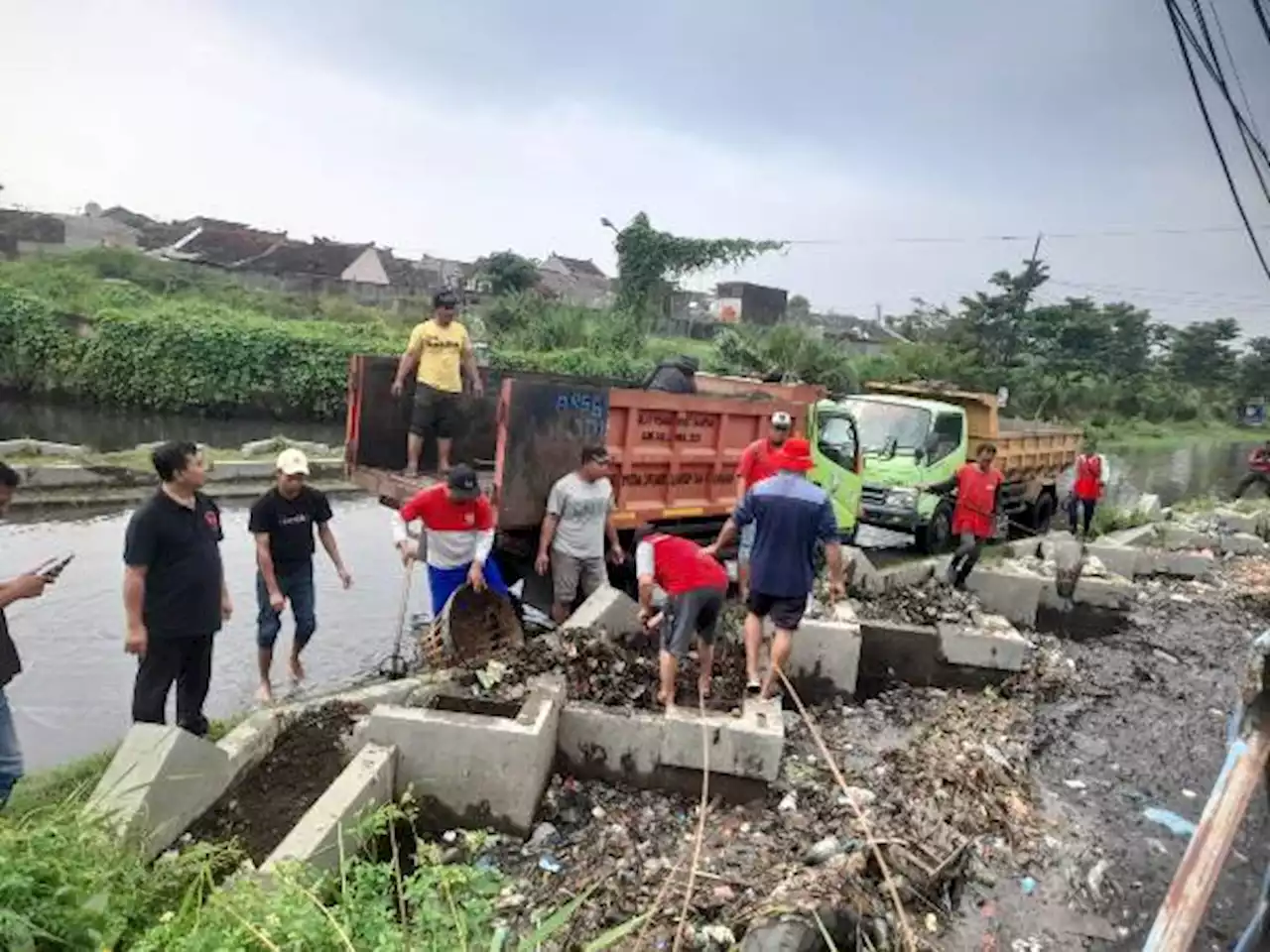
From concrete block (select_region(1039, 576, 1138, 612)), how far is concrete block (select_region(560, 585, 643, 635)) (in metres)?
5.32

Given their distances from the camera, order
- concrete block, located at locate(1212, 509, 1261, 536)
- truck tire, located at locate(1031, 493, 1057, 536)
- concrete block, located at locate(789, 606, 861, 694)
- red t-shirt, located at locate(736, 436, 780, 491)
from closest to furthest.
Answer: concrete block, located at locate(789, 606, 861, 694) < red t-shirt, located at locate(736, 436, 780, 491) < truck tire, located at locate(1031, 493, 1057, 536) < concrete block, located at locate(1212, 509, 1261, 536)

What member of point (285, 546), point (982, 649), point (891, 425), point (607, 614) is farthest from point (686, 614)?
point (891, 425)

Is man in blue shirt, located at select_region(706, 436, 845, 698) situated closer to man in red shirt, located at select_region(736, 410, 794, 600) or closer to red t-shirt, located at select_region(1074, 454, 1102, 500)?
man in red shirt, located at select_region(736, 410, 794, 600)

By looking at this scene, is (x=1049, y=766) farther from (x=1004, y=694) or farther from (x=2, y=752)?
(x=2, y=752)

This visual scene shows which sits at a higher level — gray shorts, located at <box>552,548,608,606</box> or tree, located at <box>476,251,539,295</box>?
tree, located at <box>476,251,539,295</box>

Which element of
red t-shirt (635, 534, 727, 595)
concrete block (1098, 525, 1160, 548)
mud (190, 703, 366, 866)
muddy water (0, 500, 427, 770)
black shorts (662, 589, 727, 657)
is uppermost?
red t-shirt (635, 534, 727, 595)

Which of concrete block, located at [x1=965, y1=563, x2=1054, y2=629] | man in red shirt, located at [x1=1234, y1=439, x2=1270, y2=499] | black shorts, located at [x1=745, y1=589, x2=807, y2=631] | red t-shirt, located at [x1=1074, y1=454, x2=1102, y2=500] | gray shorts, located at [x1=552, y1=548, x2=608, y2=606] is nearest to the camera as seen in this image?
black shorts, located at [x1=745, y1=589, x2=807, y2=631]

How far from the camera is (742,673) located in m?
5.94

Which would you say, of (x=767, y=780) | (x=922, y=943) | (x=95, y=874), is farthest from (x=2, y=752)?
(x=922, y=943)

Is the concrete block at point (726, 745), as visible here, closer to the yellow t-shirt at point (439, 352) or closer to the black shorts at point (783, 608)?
the black shorts at point (783, 608)

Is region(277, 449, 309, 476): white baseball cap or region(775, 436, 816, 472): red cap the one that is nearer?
region(775, 436, 816, 472): red cap

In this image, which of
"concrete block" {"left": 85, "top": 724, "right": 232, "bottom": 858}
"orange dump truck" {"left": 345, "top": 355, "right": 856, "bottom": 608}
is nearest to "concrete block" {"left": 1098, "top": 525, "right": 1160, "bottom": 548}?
"orange dump truck" {"left": 345, "top": 355, "right": 856, "bottom": 608}

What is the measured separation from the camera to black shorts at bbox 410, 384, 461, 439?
7.05 metres

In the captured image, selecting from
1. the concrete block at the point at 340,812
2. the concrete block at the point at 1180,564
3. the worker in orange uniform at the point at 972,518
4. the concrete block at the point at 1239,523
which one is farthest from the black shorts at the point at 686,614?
the concrete block at the point at 1239,523
